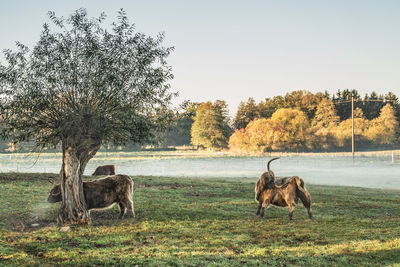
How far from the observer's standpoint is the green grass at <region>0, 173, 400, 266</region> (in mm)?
9719

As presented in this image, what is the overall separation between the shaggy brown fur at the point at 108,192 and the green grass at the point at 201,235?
74 cm

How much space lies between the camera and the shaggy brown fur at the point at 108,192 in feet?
48.1

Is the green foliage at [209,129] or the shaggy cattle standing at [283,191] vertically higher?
the green foliage at [209,129]

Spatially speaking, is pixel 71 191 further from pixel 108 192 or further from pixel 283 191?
pixel 283 191

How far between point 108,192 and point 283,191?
22.0 ft

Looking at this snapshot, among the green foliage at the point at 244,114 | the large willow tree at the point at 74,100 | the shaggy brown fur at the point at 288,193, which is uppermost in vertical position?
the green foliage at the point at 244,114

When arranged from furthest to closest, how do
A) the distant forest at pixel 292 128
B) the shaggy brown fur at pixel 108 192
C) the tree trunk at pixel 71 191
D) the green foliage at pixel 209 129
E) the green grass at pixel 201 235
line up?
1. the green foliage at pixel 209 129
2. the distant forest at pixel 292 128
3. the shaggy brown fur at pixel 108 192
4. the tree trunk at pixel 71 191
5. the green grass at pixel 201 235

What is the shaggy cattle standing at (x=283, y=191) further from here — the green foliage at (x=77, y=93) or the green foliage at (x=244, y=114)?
the green foliage at (x=244, y=114)

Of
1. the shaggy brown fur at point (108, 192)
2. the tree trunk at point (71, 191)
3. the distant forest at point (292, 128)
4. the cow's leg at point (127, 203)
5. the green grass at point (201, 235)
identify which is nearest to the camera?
the green grass at point (201, 235)

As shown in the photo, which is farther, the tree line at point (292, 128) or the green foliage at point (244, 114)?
the green foliage at point (244, 114)

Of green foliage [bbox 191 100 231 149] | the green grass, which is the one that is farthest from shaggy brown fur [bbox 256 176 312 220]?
green foliage [bbox 191 100 231 149]

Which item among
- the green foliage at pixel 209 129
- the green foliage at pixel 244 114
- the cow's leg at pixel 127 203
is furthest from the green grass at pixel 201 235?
the green foliage at pixel 244 114

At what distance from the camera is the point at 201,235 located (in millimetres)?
12633

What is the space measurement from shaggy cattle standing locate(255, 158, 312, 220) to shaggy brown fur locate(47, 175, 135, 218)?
5.28 meters
